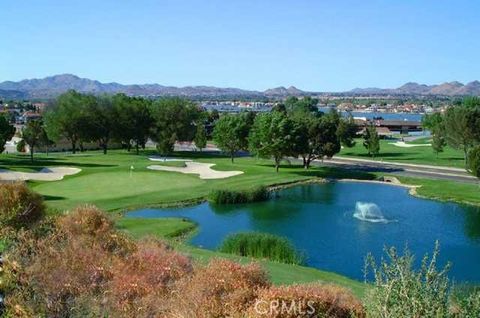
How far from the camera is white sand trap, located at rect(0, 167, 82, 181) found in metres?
43.7

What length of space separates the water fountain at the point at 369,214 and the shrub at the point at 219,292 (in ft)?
79.4

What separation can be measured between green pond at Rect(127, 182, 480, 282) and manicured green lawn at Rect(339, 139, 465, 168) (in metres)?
19.6

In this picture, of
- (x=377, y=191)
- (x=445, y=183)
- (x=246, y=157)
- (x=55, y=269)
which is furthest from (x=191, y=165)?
(x=55, y=269)

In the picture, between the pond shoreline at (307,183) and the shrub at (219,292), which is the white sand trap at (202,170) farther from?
the shrub at (219,292)

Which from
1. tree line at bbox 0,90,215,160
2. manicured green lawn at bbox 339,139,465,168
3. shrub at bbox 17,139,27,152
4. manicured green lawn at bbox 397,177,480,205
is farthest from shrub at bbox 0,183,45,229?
shrub at bbox 17,139,27,152

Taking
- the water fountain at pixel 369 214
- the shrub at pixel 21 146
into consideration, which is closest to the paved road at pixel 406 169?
the water fountain at pixel 369 214

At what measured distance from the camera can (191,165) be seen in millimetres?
56188

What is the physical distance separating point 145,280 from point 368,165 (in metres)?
50.5

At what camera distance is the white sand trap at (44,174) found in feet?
143

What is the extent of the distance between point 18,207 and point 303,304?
11701 mm

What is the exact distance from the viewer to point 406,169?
54.9m

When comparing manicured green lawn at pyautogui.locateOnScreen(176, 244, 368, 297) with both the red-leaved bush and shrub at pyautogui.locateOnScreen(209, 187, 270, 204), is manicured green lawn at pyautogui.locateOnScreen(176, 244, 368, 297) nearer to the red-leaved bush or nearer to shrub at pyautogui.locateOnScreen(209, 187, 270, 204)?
the red-leaved bush

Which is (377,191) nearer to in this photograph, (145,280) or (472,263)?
(472,263)

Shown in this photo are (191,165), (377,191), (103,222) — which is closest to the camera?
(103,222)
